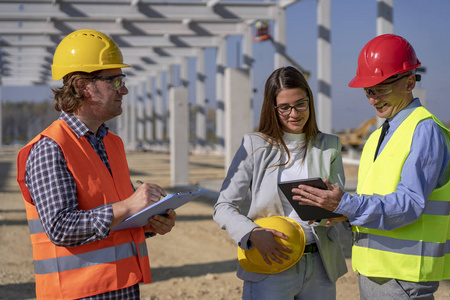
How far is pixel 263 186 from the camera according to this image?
2.63 metres

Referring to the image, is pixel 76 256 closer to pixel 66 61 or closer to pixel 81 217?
pixel 81 217

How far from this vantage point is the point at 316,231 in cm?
262

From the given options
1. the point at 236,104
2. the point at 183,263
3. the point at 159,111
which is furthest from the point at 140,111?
the point at 183,263

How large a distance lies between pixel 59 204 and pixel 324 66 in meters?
12.3

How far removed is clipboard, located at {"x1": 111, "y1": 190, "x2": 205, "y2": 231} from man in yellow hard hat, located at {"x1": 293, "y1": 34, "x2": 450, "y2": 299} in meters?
0.51

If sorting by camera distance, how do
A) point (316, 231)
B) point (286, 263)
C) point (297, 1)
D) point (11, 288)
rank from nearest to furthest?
point (286, 263)
point (316, 231)
point (11, 288)
point (297, 1)

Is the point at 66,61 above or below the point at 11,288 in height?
above

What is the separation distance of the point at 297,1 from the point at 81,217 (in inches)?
495

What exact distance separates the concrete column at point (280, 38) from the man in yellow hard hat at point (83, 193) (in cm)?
1263

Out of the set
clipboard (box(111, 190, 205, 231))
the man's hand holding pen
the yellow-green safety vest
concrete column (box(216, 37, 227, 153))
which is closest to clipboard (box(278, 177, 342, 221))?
the yellow-green safety vest

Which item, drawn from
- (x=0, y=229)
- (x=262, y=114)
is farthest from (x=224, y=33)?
(x=262, y=114)

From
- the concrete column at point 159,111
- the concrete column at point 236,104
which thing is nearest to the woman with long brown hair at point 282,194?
the concrete column at point 236,104

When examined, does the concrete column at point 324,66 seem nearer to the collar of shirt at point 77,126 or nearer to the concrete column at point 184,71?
the collar of shirt at point 77,126

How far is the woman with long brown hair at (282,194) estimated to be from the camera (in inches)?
98.0
